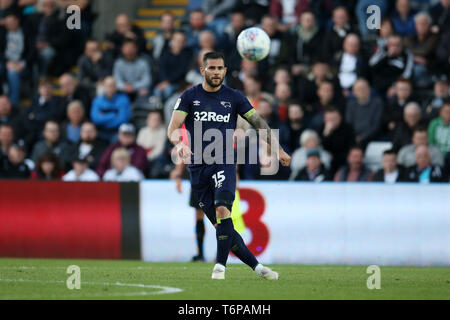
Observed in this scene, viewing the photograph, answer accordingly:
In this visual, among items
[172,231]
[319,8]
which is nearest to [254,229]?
[172,231]

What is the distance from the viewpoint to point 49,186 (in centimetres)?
1504

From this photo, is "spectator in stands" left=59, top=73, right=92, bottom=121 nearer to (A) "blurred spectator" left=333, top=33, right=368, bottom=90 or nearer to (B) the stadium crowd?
(B) the stadium crowd

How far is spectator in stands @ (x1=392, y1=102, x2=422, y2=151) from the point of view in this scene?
52.2 ft

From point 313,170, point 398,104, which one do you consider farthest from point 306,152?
point 398,104

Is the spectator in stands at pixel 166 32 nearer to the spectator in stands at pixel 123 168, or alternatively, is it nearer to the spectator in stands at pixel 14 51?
the spectator in stands at pixel 14 51

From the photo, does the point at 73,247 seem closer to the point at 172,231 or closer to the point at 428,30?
the point at 172,231

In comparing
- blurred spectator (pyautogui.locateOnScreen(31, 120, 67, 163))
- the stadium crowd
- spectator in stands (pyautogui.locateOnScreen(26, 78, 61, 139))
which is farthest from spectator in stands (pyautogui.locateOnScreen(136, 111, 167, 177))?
spectator in stands (pyautogui.locateOnScreen(26, 78, 61, 139))

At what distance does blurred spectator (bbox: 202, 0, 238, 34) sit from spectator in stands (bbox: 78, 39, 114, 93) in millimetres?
2302

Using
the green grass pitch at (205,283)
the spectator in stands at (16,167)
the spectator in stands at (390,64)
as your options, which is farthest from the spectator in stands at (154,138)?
the green grass pitch at (205,283)

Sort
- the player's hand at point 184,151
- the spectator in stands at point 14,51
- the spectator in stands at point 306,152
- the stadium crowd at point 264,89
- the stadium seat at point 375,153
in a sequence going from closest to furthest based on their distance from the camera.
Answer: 1. the player's hand at point 184,151
2. the spectator in stands at point 306,152
3. the stadium crowd at point 264,89
4. the stadium seat at point 375,153
5. the spectator in stands at point 14,51

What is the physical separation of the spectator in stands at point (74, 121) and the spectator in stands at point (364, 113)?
5.25 metres

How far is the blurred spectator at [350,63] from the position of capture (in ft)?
56.9

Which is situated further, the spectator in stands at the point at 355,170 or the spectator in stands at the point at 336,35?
the spectator in stands at the point at 336,35

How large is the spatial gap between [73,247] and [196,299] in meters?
7.11
